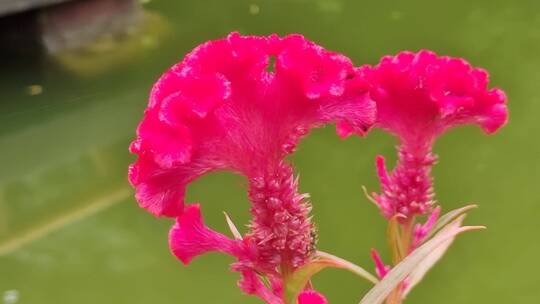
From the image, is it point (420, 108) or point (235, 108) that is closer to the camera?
point (235, 108)

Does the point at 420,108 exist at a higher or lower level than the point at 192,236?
higher

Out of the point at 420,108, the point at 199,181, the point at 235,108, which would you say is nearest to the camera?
the point at 235,108

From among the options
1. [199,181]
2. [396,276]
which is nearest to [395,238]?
[396,276]

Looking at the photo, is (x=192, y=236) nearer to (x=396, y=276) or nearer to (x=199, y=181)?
(x=396, y=276)

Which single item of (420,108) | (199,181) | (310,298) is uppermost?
(420,108)

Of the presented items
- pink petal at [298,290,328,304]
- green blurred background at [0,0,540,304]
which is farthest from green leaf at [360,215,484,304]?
green blurred background at [0,0,540,304]

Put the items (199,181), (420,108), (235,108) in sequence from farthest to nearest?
(199,181) < (420,108) < (235,108)

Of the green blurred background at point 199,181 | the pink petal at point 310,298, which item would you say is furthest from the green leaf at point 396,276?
the green blurred background at point 199,181

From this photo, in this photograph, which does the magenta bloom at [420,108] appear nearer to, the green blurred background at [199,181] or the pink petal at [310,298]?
the pink petal at [310,298]
